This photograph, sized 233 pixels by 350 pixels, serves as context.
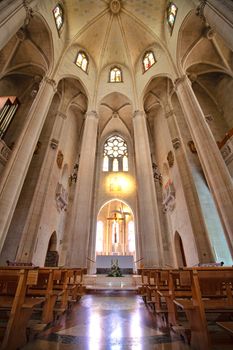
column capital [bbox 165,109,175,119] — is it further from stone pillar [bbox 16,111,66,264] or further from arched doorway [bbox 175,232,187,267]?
arched doorway [bbox 175,232,187,267]

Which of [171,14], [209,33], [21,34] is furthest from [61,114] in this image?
[209,33]

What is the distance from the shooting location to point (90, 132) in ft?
39.2

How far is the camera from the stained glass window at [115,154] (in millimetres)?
18125

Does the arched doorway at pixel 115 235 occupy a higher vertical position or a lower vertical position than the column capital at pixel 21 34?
lower

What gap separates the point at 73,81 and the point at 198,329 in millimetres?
15727

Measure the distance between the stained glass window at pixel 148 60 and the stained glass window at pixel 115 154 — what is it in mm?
7305

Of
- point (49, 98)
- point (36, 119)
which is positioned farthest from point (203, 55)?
point (36, 119)

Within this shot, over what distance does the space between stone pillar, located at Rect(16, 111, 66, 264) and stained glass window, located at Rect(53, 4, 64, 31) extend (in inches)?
240

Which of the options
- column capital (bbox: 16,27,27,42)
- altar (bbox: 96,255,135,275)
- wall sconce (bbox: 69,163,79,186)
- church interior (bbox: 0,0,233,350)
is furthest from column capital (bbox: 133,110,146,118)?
altar (bbox: 96,255,135,275)

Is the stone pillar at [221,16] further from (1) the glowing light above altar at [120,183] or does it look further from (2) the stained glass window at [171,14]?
(1) the glowing light above altar at [120,183]

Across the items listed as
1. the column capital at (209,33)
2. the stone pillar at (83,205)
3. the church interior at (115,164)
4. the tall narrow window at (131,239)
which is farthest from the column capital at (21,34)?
the tall narrow window at (131,239)

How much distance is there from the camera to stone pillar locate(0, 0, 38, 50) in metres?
6.10

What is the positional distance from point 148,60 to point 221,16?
871cm

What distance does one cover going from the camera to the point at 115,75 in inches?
613
